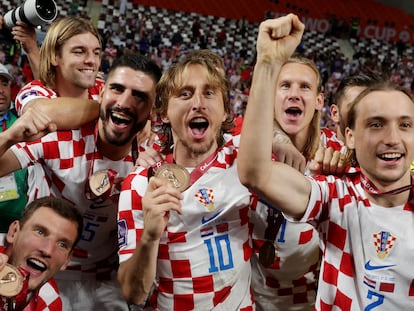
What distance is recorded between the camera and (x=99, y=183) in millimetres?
2094

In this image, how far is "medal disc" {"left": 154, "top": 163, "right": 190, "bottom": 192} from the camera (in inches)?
68.3

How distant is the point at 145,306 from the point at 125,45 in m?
11.7

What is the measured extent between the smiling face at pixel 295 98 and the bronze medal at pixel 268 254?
2.28ft

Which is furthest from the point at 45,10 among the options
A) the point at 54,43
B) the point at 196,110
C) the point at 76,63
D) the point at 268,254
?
the point at 268,254

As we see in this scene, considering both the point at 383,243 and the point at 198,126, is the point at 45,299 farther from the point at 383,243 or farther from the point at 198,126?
the point at 383,243

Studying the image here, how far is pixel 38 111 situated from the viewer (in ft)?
6.30

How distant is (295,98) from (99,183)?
1085 mm

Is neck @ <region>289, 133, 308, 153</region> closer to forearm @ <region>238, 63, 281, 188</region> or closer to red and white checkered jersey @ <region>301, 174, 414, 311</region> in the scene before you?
red and white checkered jersey @ <region>301, 174, 414, 311</region>

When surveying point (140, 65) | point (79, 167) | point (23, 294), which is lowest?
point (23, 294)

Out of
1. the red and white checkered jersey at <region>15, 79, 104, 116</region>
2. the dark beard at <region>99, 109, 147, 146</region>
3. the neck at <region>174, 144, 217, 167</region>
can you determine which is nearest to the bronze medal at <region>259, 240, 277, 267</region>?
the neck at <region>174, 144, 217, 167</region>

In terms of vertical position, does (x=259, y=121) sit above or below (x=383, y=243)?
above

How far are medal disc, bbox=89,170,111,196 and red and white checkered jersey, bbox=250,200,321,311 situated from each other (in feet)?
2.10

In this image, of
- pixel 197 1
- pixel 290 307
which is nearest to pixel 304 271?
pixel 290 307

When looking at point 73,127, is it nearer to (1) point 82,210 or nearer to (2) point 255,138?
(1) point 82,210
